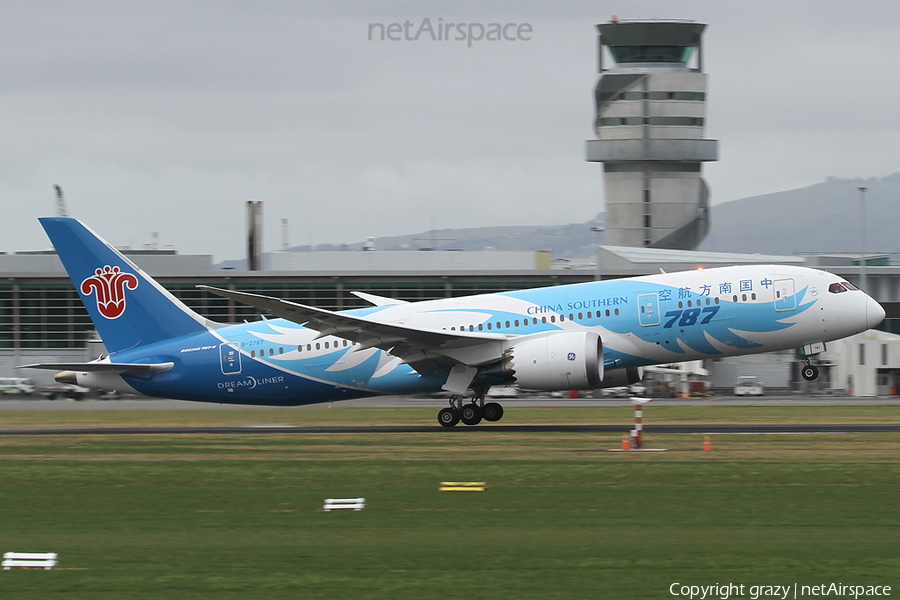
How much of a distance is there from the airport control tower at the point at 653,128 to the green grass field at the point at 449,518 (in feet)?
248

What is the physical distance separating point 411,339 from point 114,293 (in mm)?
9457

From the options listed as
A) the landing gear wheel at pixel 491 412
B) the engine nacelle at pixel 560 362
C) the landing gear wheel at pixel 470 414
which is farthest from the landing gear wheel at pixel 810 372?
the landing gear wheel at pixel 470 414

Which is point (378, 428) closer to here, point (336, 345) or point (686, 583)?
point (336, 345)

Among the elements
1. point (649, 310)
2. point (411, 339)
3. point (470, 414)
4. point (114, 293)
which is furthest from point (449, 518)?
point (114, 293)

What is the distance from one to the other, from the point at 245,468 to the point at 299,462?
1265 millimetres

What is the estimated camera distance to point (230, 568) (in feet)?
37.9

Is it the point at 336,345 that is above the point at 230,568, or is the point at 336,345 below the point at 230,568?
above

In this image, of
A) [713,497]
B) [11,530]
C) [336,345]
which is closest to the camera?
[11,530]

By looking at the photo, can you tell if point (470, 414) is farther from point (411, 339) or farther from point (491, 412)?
point (411, 339)

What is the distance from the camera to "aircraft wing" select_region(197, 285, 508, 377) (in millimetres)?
26703

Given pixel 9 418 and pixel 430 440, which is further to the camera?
pixel 9 418

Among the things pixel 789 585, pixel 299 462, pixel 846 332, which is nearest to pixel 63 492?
pixel 299 462

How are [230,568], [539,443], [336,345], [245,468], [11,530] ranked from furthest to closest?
[336,345]
[539,443]
[245,468]
[11,530]
[230,568]

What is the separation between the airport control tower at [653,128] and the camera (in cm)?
9781
